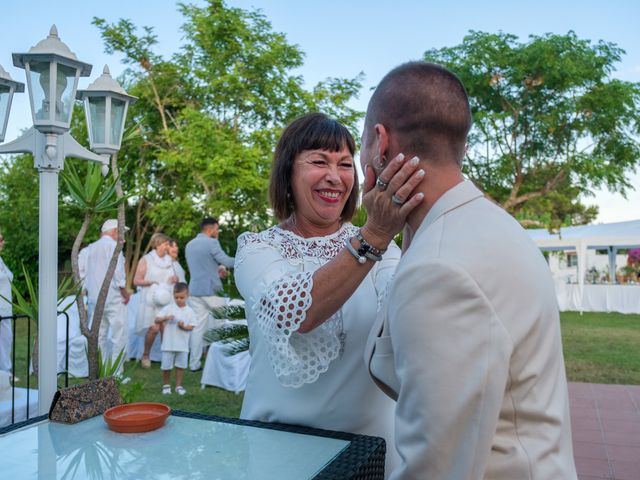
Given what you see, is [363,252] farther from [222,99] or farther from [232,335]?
[222,99]

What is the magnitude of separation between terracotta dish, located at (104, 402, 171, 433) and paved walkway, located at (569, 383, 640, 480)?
157 inches

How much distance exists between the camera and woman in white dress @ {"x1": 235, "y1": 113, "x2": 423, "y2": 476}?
1481 millimetres

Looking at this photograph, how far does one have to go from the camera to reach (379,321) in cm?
123

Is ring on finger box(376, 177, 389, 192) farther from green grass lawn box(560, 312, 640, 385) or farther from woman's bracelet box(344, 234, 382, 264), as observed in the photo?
green grass lawn box(560, 312, 640, 385)

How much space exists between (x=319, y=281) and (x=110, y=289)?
6899 millimetres

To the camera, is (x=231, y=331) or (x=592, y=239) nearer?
(x=231, y=331)

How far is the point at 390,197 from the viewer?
1.30 meters

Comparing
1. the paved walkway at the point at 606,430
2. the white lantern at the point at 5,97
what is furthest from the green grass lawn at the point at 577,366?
the white lantern at the point at 5,97

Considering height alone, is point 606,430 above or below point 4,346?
below

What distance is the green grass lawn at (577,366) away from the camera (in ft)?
21.0

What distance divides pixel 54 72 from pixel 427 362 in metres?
3.08

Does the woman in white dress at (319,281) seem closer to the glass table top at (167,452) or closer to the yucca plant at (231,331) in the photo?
the glass table top at (167,452)

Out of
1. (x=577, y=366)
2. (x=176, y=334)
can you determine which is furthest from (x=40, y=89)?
(x=577, y=366)

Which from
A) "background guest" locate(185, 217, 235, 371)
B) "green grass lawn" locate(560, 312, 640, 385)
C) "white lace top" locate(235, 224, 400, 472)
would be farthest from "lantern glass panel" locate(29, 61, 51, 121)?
"green grass lawn" locate(560, 312, 640, 385)
